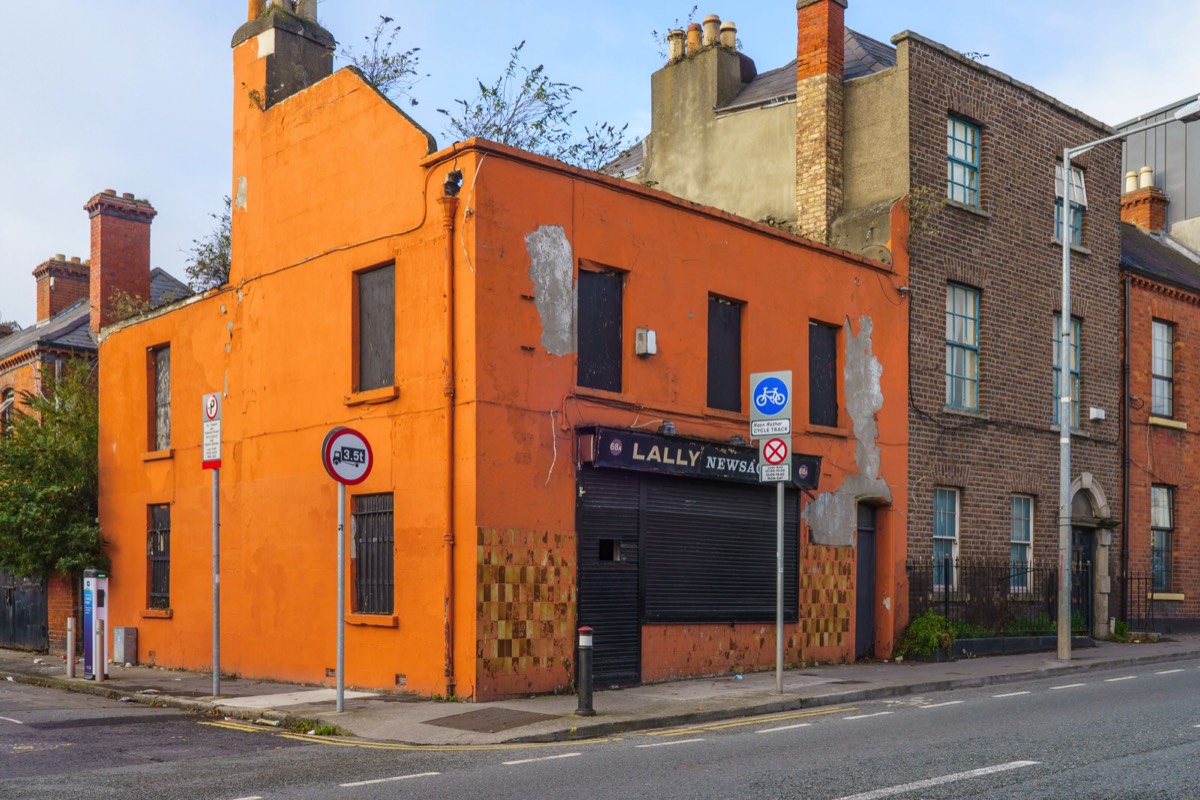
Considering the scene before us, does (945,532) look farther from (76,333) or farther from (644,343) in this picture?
(76,333)

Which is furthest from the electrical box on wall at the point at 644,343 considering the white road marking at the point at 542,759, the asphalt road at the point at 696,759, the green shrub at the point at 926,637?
the green shrub at the point at 926,637

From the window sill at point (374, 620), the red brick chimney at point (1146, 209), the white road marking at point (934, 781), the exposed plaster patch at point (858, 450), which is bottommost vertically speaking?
the white road marking at point (934, 781)

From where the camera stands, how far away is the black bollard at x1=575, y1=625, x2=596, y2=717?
12266mm

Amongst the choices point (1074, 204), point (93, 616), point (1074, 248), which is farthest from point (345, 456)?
point (1074, 204)

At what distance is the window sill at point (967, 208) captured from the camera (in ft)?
69.3

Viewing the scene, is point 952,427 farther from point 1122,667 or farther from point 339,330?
point 339,330

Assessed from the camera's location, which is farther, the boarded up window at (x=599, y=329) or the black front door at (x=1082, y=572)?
the black front door at (x=1082, y=572)

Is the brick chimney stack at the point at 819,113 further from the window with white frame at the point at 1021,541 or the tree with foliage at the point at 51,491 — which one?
the tree with foliage at the point at 51,491

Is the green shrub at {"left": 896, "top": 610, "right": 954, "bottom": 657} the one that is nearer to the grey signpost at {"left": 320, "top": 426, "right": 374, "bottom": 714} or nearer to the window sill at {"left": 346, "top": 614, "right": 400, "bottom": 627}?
the window sill at {"left": 346, "top": 614, "right": 400, "bottom": 627}

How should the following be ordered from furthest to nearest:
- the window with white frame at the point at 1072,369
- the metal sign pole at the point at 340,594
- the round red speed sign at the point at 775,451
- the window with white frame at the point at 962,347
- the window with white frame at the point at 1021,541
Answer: the window with white frame at the point at 1072,369
the window with white frame at the point at 1021,541
the window with white frame at the point at 962,347
the round red speed sign at the point at 775,451
the metal sign pole at the point at 340,594

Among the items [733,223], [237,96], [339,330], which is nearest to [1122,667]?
[733,223]

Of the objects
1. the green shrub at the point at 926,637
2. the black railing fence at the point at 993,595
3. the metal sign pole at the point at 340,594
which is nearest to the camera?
the metal sign pole at the point at 340,594

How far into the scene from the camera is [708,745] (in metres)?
10.7

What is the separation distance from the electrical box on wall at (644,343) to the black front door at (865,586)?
563 cm
